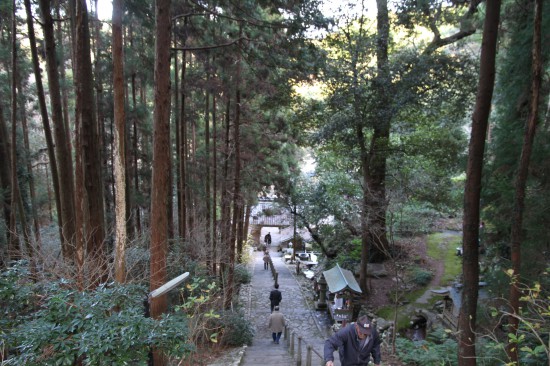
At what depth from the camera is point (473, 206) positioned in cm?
604

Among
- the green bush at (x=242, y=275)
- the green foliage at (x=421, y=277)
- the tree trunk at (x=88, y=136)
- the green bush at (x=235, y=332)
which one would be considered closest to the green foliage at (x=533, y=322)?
the tree trunk at (x=88, y=136)

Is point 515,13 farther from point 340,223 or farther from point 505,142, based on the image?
point 340,223

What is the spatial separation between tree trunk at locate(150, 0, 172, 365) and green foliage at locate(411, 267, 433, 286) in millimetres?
12143

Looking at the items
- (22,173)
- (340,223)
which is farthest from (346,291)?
(22,173)

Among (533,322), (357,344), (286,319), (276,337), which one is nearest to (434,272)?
(286,319)

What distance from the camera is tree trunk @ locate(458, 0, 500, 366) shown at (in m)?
5.82

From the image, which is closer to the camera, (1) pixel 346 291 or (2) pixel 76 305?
(2) pixel 76 305

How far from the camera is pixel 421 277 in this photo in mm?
15445

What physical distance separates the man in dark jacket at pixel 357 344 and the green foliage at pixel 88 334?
80.3 inches

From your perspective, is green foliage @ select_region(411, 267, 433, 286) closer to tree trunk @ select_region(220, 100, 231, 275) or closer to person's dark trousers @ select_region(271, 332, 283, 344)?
person's dark trousers @ select_region(271, 332, 283, 344)

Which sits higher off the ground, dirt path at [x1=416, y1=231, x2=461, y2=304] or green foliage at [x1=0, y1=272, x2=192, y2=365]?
green foliage at [x1=0, y1=272, x2=192, y2=365]

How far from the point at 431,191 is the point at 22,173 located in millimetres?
16090

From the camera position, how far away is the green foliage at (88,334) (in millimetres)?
3158

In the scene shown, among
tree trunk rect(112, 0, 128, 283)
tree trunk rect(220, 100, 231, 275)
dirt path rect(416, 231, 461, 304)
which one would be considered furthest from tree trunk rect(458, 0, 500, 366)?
tree trunk rect(220, 100, 231, 275)
